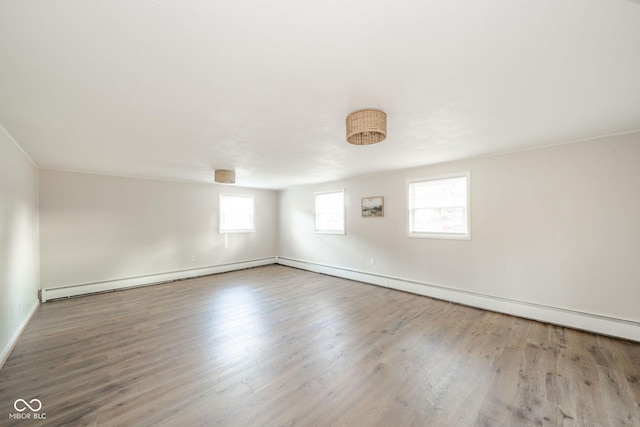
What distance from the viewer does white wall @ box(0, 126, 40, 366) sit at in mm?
2502

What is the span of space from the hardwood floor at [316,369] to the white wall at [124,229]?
1.02m

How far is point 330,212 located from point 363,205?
1.09 m

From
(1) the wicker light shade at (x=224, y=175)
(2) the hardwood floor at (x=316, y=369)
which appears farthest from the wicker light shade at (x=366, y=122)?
(1) the wicker light shade at (x=224, y=175)

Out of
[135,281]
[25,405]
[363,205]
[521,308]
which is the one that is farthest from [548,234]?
[135,281]

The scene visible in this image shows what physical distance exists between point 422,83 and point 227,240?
19.6 ft

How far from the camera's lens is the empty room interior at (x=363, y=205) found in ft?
4.29

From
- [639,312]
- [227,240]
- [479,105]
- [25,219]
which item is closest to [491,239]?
[639,312]

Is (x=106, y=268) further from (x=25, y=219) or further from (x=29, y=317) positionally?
(x=25, y=219)

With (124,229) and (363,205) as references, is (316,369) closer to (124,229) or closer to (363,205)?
(363,205)

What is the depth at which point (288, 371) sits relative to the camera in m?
2.22

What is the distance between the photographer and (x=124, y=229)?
495cm

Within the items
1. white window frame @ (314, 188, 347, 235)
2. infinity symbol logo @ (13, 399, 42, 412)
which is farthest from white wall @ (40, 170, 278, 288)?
infinity symbol logo @ (13, 399, 42, 412)

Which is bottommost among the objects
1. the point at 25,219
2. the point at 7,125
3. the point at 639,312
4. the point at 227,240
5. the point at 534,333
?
the point at 534,333

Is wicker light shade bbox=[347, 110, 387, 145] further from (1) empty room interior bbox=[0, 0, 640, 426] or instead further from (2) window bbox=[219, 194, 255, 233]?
(2) window bbox=[219, 194, 255, 233]
